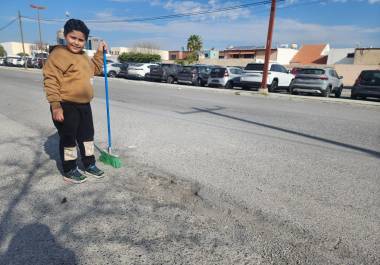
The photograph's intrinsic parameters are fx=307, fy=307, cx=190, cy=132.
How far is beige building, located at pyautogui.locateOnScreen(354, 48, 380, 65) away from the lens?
39.5m

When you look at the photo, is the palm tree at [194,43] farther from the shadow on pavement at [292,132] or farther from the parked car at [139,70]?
the shadow on pavement at [292,132]

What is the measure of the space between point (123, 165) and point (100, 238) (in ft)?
6.02

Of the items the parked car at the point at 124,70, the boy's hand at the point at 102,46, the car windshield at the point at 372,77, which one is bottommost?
the parked car at the point at 124,70

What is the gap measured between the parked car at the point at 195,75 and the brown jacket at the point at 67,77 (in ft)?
59.9

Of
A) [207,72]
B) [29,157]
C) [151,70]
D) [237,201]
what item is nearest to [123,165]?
[29,157]

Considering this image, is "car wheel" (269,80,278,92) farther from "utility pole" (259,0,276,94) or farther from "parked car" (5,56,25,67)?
"parked car" (5,56,25,67)

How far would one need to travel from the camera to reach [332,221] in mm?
2938

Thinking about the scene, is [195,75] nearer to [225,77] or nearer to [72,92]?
[225,77]

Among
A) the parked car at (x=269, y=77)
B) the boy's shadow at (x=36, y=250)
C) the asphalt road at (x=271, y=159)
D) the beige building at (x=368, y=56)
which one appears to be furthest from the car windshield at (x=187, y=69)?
the beige building at (x=368, y=56)

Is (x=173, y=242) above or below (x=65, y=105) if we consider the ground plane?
below

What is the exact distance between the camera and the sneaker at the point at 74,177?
3.64 metres

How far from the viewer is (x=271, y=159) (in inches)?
187

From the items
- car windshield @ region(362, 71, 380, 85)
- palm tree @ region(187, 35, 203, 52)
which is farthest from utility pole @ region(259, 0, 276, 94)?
palm tree @ region(187, 35, 203, 52)

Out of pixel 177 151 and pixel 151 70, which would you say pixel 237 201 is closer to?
pixel 177 151
